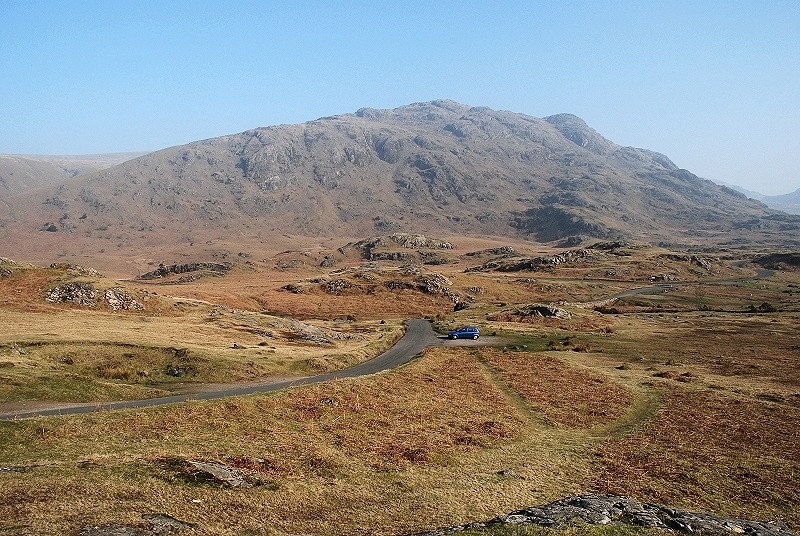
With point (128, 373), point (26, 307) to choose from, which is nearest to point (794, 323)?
point (128, 373)

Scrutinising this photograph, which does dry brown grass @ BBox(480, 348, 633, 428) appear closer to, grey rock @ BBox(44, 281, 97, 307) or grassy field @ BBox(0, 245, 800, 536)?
grassy field @ BBox(0, 245, 800, 536)

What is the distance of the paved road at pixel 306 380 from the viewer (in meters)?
37.0

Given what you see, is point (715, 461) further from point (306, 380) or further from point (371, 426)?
point (306, 380)

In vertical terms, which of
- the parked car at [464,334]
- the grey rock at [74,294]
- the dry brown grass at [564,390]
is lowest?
the parked car at [464,334]

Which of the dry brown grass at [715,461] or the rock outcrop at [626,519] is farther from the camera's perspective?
the dry brown grass at [715,461]

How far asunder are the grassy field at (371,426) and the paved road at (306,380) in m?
3.35

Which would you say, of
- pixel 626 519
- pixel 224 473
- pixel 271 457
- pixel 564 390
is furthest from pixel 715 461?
pixel 224 473

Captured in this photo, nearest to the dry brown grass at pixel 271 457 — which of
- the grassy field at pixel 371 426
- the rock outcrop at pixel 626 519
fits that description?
the grassy field at pixel 371 426

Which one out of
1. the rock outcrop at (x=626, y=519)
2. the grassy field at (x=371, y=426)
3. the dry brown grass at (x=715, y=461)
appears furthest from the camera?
the dry brown grass at (x=715, y=461)

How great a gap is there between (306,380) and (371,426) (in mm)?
22572

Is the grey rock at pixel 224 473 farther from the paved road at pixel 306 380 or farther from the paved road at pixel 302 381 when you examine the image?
the paved road at pixel 306 380

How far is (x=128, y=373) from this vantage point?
4931 cm

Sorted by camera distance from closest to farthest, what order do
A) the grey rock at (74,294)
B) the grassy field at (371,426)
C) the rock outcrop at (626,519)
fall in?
the rock outcrop at (626,519), the grassy field at (371,426), the grey rock at (74,294)

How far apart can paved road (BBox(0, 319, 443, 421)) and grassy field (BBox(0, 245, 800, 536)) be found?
11.0ft
